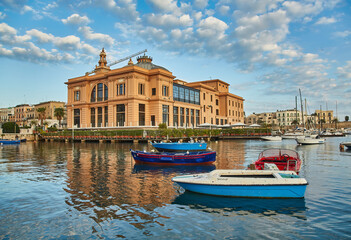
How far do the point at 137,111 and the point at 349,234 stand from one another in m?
58.2

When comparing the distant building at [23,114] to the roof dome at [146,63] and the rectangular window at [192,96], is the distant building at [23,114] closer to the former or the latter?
the roof dome at [146,63]

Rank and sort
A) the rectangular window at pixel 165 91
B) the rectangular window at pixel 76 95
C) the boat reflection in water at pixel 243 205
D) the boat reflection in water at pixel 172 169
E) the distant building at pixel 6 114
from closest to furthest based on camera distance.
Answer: the boat reflection in water at pixel 243 205, the boat reflection in water at pixel 172 169, the rectangular window at pixel 165 91, the rectangular window at pixel 76 95, the distant building at pixel 6 114

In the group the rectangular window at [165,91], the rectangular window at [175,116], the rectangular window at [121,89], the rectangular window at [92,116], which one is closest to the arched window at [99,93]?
the rectangular window at [92,116]

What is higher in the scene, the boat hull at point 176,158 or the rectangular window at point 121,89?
the rectangular window at point 121,89

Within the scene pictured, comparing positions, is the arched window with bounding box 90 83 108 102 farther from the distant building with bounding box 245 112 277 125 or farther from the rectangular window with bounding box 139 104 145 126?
the distant building with bounding box 245 112 277 125

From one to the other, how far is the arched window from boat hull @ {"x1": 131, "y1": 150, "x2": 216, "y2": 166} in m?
51.7

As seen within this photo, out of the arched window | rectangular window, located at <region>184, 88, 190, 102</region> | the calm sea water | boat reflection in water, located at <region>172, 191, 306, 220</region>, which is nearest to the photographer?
the calm sea water

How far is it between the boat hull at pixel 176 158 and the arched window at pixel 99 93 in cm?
5169

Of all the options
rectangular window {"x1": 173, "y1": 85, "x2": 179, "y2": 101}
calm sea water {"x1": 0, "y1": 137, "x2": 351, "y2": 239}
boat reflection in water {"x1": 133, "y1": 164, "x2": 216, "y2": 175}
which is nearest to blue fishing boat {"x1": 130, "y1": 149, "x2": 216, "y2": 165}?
boat reflection in water {"x1": 133, "y1": 164, "x2": 216, "y2": 175}

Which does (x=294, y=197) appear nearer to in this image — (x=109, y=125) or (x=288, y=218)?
(x=288, y=218)

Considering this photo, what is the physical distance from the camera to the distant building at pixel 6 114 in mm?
151300

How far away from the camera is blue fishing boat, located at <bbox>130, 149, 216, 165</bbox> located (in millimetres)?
22438

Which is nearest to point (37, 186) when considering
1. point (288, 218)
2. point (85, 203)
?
point (85, 203)

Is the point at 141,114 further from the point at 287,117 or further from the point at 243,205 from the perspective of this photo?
the point at 287,117
